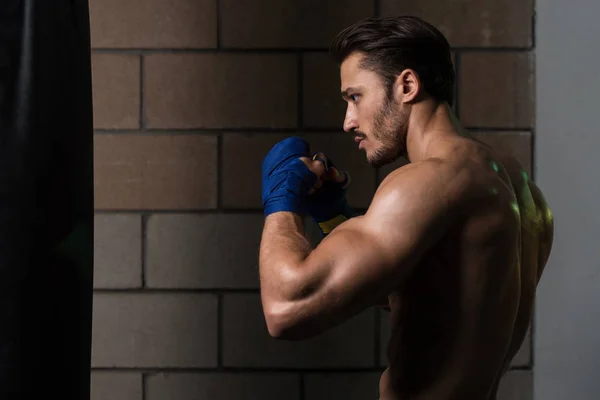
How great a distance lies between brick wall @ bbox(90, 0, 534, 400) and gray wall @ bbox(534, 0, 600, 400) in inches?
2.0

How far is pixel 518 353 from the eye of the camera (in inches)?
57.7

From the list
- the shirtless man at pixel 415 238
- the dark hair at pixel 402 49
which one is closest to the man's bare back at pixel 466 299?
the shirtless man at pixel 415 238

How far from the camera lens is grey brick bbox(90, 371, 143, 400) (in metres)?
1.48

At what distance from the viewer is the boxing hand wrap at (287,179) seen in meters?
0.90

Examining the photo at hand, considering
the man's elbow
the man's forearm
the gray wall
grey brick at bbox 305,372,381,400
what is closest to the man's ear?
the man's forearm

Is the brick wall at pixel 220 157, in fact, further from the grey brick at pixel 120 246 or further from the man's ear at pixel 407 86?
the man's ear at pixel 407 86

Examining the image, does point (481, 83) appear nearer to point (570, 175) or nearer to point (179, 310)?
point (570, 175)

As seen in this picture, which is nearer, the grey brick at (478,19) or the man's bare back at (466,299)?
the man's bare back at (466,299)

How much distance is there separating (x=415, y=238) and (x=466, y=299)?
0.44ft

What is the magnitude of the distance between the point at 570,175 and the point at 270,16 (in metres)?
0.85

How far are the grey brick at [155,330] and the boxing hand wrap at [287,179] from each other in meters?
0.61

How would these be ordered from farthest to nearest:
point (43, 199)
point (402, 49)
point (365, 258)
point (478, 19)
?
point (478, 19)
point (43, 199)
point (402, 49)
point (365, 258)

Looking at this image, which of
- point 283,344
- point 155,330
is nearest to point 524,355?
point 283,344

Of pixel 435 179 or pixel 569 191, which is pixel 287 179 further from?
pixel 569 191
